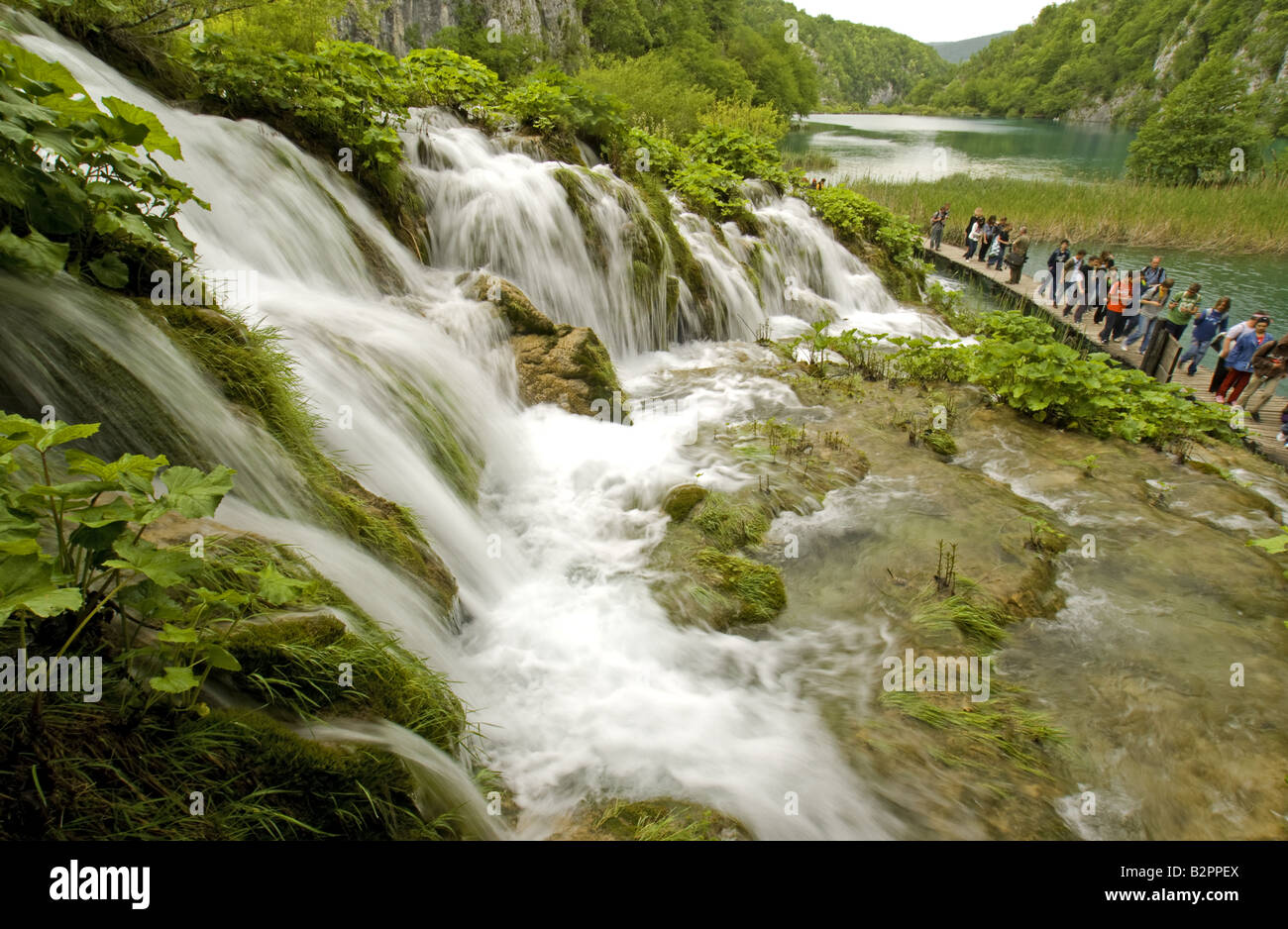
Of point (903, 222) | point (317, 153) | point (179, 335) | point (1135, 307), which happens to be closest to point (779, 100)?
point (903, 222)

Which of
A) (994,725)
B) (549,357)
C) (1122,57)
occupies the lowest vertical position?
(994,725)

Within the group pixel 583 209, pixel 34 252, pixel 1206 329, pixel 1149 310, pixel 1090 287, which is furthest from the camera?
pixel 1090 287

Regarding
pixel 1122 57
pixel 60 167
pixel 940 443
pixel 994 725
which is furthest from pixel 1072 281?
pixel 1122 57

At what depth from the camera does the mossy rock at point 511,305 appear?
8.16 m

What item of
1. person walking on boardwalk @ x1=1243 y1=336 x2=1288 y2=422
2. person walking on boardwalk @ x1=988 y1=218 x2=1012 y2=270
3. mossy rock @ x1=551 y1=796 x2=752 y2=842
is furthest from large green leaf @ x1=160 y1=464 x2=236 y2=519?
person walking on boardwalk @ x1=988 y1=218 x2=1012 y2=270

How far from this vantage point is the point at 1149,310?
14.2 metres

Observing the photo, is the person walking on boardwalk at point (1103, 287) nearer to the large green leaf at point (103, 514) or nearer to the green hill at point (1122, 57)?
the large green leaf at point (103, 514)

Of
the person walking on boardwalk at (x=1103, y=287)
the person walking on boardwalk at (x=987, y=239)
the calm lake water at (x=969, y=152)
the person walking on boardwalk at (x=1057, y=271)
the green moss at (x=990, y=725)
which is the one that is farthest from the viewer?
the calm lake water at (x=969, y=152)

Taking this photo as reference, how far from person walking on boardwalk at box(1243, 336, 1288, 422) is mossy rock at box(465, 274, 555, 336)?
11.7m

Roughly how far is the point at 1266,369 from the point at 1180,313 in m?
2.42

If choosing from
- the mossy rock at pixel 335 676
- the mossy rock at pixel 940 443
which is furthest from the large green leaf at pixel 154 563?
the mossy rock at pixel 940 443

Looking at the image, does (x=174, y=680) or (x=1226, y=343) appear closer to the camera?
(x=174, y=680)

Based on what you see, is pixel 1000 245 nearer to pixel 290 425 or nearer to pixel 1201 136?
pixel 290 425
